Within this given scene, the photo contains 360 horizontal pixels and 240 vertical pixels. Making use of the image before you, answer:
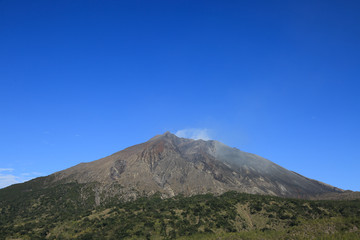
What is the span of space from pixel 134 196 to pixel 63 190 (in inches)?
1660

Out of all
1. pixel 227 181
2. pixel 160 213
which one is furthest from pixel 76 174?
pixel 160 213

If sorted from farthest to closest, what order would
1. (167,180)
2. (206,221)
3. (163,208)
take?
(167,180) < (163,208) < (206,221)

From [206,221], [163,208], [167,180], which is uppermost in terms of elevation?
[167,180]

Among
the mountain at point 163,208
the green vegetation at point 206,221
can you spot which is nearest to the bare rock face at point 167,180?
the mountain at point 163,208

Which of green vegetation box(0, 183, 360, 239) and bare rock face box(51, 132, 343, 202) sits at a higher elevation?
bare rock face box(51, 132, 343, 202)

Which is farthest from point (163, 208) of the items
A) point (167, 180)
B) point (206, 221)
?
point (167, 180)

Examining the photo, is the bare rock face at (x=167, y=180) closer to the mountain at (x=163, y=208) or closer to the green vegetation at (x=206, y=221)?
the mountain at (x=163, y=208)

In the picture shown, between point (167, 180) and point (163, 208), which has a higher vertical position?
point (167, 180)

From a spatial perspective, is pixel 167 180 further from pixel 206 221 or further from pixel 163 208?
pixel 206 221

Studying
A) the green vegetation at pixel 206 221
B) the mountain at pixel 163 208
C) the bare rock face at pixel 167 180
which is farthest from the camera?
the bare rock face at pixel 167 180

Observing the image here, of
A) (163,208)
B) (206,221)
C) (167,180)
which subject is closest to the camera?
(206,221)

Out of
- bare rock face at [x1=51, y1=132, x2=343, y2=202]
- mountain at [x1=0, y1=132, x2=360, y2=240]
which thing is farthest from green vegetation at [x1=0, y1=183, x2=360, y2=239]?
bare rock face at [x1=51, y1=132, x2=343, y2=202]

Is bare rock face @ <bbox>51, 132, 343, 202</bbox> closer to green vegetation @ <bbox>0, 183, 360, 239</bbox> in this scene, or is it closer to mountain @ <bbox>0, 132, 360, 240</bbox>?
mountain @ <bbox>0, 132, 360, 240</bbox>

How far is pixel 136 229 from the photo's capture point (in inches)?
2913
